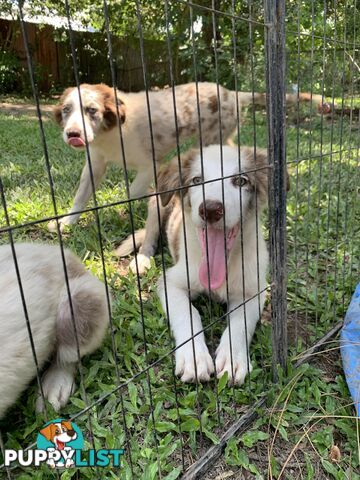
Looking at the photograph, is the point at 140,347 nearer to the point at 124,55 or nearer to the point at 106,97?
the point at 106,97

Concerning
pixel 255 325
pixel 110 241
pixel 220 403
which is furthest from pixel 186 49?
pixel 220 403

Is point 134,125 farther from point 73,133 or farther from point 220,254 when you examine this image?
point 220,254

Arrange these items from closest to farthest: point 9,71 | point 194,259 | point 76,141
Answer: point 194,259 → point 76,141 → point 9,71

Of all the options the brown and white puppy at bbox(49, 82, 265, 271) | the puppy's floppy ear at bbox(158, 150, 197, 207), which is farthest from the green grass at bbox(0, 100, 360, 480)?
the brown and white puppy at bbox(49, 82, 265, 271)

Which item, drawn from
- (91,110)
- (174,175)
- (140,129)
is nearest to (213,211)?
(174,175)

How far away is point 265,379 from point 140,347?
27.3 inches

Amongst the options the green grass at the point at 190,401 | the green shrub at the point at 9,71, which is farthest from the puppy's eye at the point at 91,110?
the green shrub at the point at 9,71

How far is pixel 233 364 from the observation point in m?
2.15

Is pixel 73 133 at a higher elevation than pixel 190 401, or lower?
higher

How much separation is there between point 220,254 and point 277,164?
641 millimetres

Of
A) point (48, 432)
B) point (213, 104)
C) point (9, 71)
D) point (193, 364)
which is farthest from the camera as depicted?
point (9, 71)

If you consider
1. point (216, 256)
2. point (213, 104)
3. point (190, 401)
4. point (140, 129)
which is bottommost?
point (190, 401)

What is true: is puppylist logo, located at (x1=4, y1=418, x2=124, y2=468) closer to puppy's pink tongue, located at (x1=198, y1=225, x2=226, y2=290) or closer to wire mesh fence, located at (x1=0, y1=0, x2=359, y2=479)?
wire mesh fence, located at (x1=0, y1=0, x2=359, y2=479)

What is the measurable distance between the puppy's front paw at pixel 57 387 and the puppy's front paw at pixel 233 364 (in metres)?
0.69
